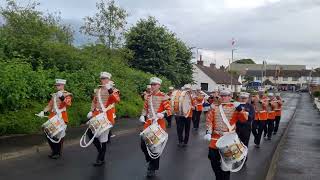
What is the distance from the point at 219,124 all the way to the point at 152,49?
25636mm

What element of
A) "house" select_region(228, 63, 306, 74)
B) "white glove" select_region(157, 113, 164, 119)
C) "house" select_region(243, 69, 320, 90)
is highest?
"house" select_region(228, 63, 306, 74)

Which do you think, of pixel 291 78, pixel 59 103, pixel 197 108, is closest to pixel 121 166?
pixel 59 103

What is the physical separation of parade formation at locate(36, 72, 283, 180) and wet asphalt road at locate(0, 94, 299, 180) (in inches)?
13.9

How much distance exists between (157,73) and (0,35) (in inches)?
642

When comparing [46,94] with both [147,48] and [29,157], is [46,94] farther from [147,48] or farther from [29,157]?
[147,48]

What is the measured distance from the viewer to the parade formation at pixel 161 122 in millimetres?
7684

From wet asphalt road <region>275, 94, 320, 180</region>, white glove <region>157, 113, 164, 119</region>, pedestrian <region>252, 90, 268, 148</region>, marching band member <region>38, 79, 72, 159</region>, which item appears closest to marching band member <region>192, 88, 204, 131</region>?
wet asphalt road <region>275, 94, 320, 180</region>

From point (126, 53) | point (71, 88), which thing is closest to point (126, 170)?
point (71, 88)

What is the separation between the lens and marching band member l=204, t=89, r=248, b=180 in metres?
7.70

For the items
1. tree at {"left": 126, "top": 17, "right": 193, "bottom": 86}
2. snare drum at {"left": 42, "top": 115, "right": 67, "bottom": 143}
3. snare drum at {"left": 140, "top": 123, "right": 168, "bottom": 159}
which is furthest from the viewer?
tree at {"left": 126, "top": 17, "right": 193, "bottom": 86}

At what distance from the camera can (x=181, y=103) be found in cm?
1441

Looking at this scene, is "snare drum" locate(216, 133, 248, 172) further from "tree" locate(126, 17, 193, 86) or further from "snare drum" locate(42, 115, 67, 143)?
"tree" locate(126, 17, 193, 86)

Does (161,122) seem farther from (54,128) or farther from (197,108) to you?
(197,108)

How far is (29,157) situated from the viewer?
11.1m
